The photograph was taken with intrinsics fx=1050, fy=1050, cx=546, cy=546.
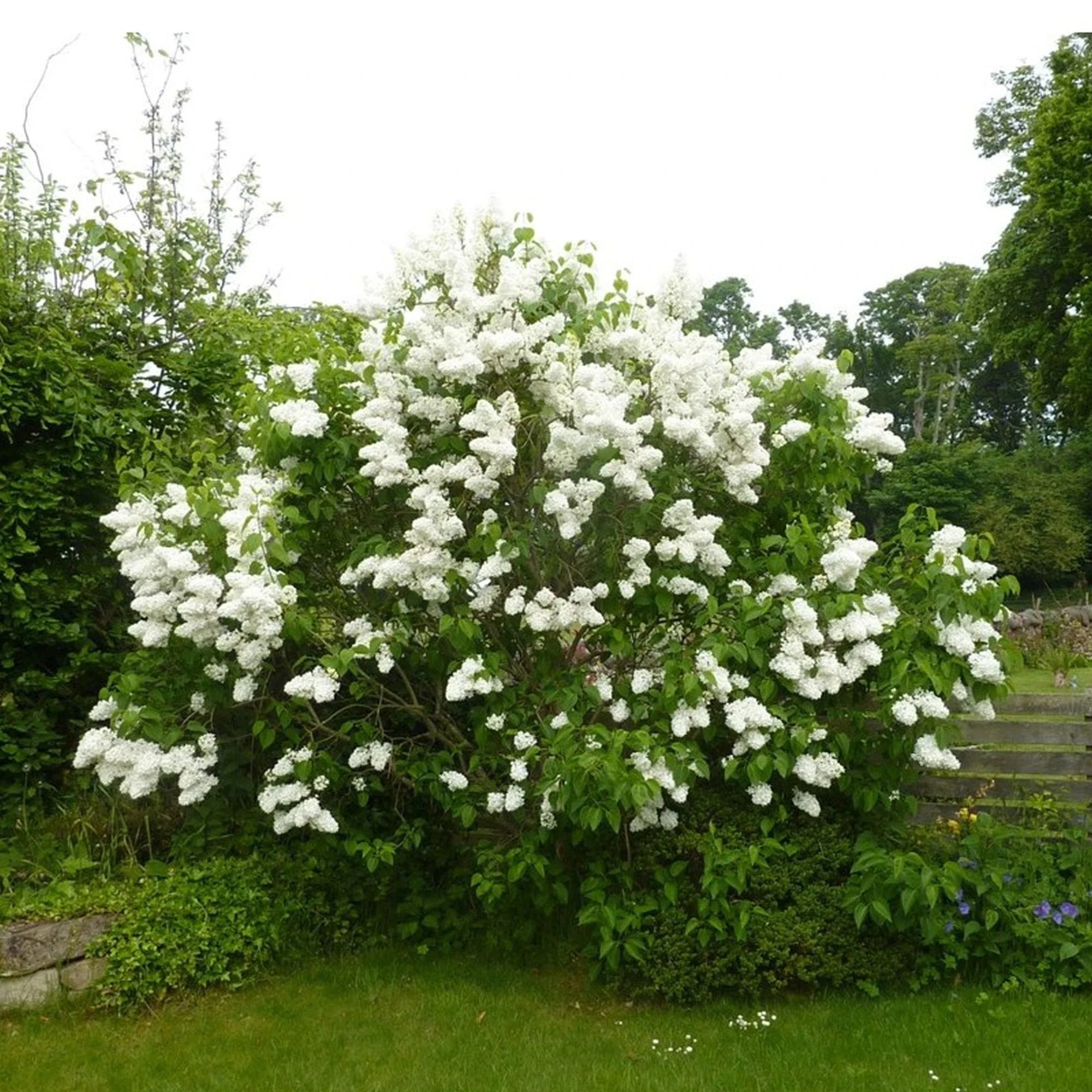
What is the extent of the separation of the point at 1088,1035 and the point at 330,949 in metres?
3.52

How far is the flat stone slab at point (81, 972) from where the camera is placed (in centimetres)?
490

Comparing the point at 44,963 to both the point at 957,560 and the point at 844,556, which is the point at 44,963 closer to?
the point at 844,556

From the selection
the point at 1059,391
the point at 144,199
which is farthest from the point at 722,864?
the point at 1059,391

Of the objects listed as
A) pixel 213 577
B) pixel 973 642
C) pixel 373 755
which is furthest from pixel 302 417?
pixel 973 642

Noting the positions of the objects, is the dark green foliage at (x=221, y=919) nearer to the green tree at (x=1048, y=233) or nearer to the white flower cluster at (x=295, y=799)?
the white flower cluster at (x=295, y=799)

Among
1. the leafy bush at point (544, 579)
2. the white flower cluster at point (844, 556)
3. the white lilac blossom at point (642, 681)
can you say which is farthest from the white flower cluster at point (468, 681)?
the white flower cluster at point (844, 556)

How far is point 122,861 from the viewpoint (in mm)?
5707

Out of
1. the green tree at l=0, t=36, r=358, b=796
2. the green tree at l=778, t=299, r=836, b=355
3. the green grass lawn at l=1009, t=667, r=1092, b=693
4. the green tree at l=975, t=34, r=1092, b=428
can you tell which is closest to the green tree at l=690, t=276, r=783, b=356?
the green tree at l=778, t=299, r=836, b=355

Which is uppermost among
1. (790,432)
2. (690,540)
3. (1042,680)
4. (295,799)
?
(790,432)

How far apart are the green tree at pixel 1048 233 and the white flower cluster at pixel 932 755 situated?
17980 mm

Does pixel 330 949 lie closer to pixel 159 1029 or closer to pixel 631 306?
pixel 159 1029

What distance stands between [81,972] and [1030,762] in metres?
4.73

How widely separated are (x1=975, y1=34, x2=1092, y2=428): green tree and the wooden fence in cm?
1680

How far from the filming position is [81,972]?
491cm
